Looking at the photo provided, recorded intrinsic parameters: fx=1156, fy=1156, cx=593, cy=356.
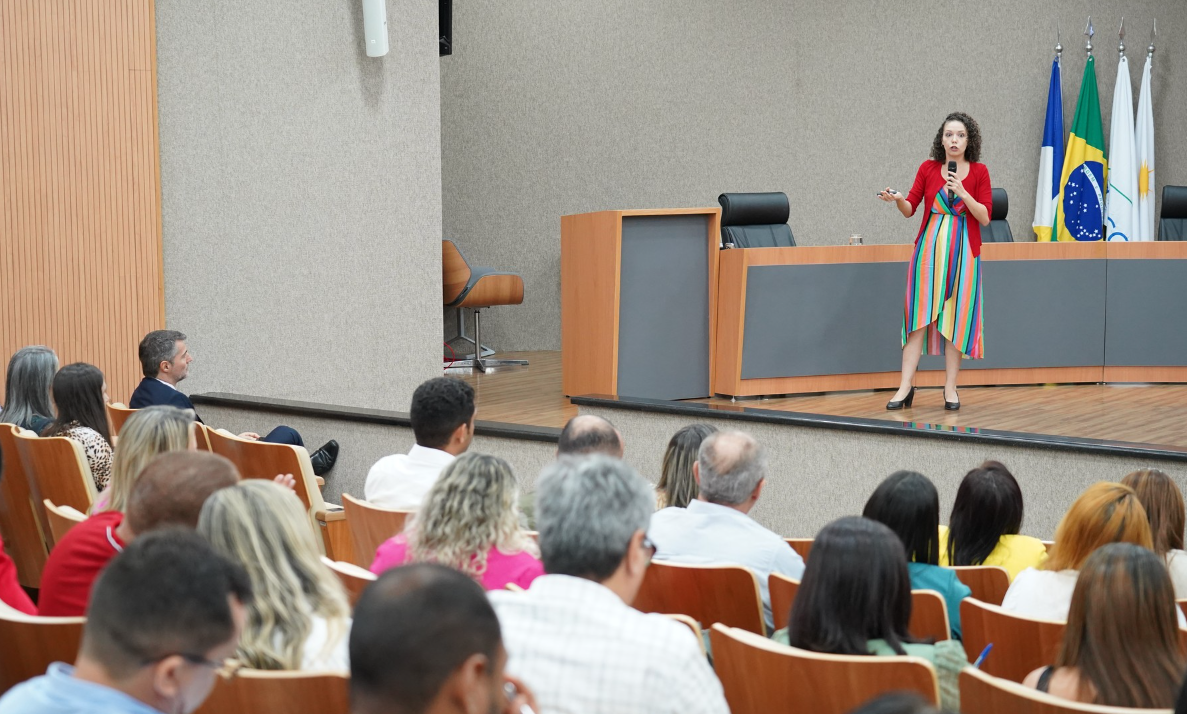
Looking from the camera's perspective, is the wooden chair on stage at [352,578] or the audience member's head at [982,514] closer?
the wooden chair on stage at [352,578]

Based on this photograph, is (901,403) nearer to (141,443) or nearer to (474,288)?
(474,288)

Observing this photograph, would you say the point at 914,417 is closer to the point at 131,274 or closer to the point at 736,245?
the point at 736,245

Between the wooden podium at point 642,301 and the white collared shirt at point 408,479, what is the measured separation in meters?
2.99

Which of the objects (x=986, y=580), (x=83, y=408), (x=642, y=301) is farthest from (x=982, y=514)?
(x=642, y=301)

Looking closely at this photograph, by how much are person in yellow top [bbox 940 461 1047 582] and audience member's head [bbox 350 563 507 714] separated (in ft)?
5.96

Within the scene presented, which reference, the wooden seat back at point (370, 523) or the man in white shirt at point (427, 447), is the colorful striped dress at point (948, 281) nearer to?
the man in white shirt at point (427, 447)

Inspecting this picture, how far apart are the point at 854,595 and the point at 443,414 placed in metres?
1.52

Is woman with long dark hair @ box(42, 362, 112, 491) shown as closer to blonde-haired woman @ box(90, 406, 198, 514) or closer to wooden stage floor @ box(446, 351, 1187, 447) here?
blonde-haired woman @ box(90, 406, 198, 514)

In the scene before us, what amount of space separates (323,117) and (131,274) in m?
1.26

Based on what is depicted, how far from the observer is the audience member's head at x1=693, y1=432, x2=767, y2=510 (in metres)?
2.58

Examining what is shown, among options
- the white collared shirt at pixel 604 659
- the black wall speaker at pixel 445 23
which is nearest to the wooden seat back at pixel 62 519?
the white collared shirt at pixel 604 659

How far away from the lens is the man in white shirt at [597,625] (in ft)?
4.91

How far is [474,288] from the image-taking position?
27.5 ft

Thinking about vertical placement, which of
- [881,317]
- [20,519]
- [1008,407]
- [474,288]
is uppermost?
[474,288]
